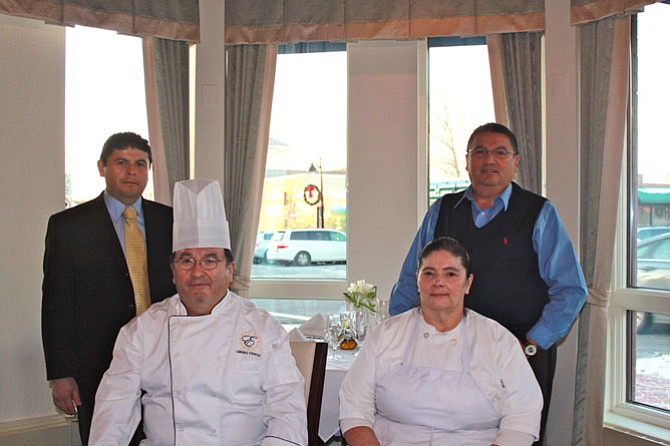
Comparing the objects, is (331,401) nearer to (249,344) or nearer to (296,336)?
(296,336)

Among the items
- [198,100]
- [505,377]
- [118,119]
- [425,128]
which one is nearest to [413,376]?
[505,377]

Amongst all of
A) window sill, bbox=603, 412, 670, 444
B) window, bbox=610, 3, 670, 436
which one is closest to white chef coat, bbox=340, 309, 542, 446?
window sill, bbox=603, 412, 670, 444

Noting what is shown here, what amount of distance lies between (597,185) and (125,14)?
2.84 metres

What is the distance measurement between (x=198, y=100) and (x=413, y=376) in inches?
103

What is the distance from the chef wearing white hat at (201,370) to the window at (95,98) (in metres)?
2.16

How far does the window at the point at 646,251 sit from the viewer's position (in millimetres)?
3469

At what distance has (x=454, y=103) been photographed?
13.9 ft

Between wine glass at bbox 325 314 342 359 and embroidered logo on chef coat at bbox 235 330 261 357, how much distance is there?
0.94 m

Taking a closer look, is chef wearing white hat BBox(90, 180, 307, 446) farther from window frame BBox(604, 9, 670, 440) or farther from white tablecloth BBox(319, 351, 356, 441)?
window frame BBox(604, 9, 670, 440)

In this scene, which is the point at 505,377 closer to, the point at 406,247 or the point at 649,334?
the point at 649,334

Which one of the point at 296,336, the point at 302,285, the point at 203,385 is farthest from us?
the point at 302,285

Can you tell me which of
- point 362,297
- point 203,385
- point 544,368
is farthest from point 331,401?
point 544,368

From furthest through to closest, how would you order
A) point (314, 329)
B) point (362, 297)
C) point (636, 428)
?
point (636, 428), point (314, 329), point (362, 297)

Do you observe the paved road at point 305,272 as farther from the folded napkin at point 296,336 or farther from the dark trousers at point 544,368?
the dark trousers at point 544,368
